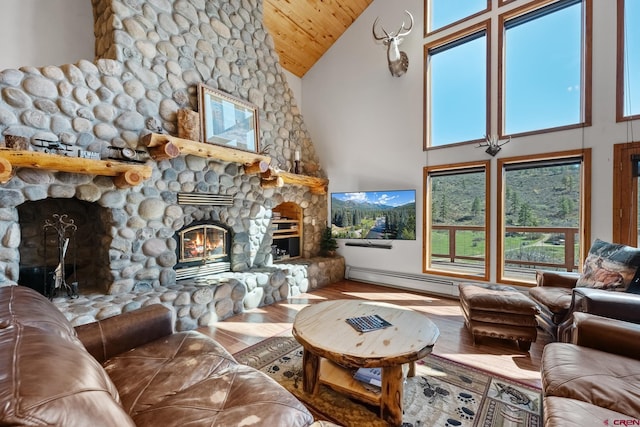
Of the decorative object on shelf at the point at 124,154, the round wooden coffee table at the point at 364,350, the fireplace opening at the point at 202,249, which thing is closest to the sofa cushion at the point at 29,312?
the round wooden coffee table at the point at 364,350

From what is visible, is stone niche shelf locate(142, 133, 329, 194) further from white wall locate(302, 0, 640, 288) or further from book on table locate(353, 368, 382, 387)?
book on table locate(353, 368, 382, 387)

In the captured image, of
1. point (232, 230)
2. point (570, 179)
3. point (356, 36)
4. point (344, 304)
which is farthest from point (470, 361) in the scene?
point (356, 36)

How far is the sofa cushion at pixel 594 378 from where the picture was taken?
3.90ft

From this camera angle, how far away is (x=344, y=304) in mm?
A: 2328

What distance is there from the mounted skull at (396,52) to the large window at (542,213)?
210 centimetres

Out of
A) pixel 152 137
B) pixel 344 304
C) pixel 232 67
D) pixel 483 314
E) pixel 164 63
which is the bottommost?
pixel 483 314

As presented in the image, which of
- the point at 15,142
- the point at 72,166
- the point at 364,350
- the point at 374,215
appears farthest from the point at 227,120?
the point at 364,350

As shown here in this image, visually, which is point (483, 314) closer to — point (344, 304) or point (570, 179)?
point (344, 304)

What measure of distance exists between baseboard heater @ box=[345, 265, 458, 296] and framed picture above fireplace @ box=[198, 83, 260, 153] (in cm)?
274

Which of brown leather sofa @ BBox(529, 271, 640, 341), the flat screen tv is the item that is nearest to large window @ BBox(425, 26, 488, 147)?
the flat screen tv

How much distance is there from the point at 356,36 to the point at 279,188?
3.15 meters

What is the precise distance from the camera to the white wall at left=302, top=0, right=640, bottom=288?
3.13 meters

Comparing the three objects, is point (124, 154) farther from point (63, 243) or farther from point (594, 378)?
point (594, 378)

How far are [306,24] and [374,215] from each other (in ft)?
11.6
